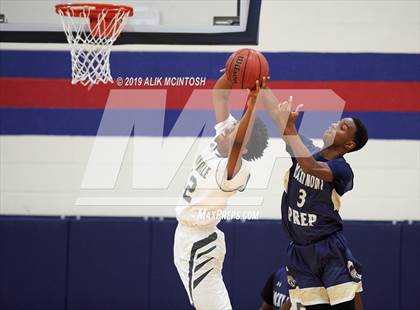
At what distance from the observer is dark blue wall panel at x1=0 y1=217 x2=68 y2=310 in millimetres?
7164

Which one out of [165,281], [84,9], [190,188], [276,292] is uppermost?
[84,9]

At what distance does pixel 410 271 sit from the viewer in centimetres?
718

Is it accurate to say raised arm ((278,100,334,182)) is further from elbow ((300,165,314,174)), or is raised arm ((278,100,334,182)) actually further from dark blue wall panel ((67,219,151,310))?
dark blue wall panel ((67,219,151,310))

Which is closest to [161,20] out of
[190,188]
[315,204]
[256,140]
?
[256,140]

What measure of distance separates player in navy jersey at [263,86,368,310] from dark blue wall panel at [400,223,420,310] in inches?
83.7

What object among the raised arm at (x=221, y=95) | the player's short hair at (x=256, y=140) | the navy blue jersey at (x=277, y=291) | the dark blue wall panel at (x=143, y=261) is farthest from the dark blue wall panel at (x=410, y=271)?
the raised arm at (x=221, y=95)

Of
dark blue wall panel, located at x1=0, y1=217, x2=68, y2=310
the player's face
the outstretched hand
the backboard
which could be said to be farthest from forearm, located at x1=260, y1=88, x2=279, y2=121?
dark blue wall panel, located at x1=0, y1=217, x2=68, y2=310

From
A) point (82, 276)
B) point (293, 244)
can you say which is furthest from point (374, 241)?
point (82, 276)

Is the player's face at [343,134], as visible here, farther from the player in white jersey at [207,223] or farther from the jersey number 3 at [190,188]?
the jersey number 3 at [190,188]

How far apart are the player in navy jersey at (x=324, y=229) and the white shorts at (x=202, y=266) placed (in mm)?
475

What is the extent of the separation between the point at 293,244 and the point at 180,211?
77 cm

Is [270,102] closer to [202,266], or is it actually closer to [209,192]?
[209,192]

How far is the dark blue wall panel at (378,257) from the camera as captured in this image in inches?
281

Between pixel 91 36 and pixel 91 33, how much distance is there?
32 millimetres
